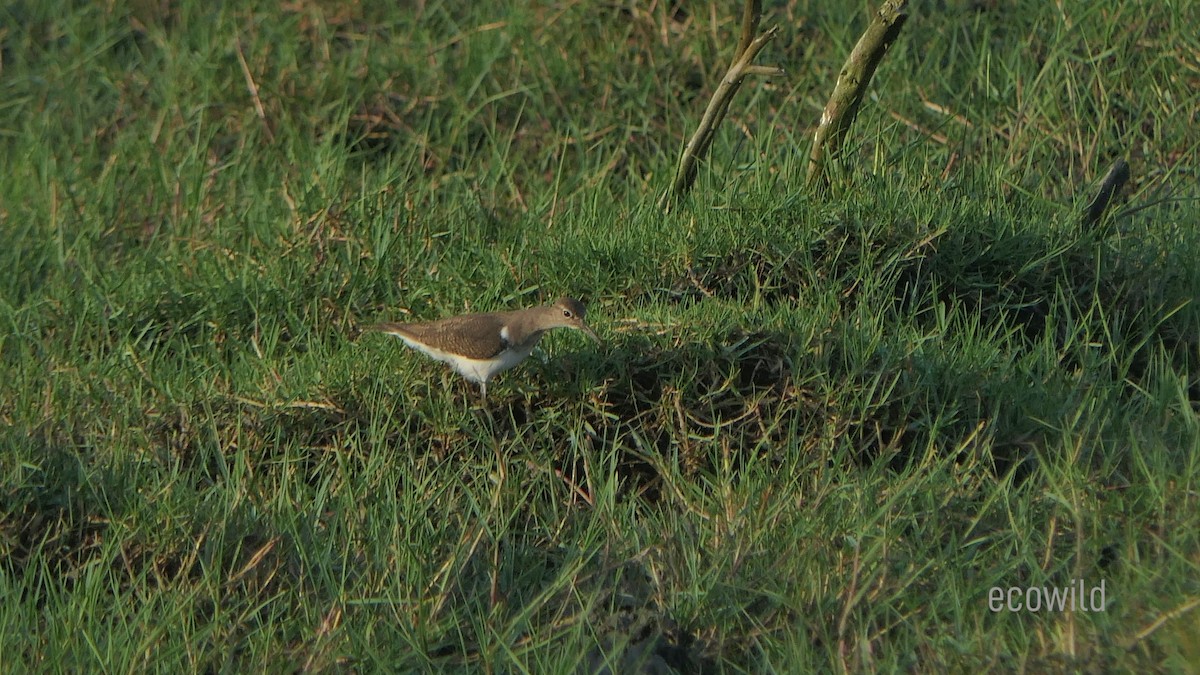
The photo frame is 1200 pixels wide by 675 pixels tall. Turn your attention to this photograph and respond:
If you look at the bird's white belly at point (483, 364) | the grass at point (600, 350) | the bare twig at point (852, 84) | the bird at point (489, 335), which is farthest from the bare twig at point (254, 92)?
the bare twig at point (852, 84)

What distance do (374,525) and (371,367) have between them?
2.63 feet

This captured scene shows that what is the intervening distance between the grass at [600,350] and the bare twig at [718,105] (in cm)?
11

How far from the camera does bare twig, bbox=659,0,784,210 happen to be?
5.57 meters

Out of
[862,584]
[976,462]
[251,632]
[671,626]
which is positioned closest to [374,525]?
[251,632]

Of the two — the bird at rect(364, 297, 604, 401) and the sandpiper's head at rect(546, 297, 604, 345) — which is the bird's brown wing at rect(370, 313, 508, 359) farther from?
the sandpiper's head at rect(546, 297, 604, 345)

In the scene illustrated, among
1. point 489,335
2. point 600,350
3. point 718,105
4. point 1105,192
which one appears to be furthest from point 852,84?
point 489,335

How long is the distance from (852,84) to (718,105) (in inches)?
20.2

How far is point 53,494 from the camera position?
4.66 meters

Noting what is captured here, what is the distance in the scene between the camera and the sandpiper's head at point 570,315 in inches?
190

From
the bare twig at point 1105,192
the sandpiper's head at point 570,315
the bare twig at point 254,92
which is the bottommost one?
the bare twig at point 254,92

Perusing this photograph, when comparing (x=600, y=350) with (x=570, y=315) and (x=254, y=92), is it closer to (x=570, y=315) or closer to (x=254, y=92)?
(x=570, y=315)

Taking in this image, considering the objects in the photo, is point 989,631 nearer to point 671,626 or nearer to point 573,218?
point 671,626

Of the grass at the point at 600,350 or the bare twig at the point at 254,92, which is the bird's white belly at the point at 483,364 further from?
the bare twig at the point at 254,92

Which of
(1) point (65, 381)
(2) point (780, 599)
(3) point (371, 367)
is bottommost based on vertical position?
(1) point (65, 381)
